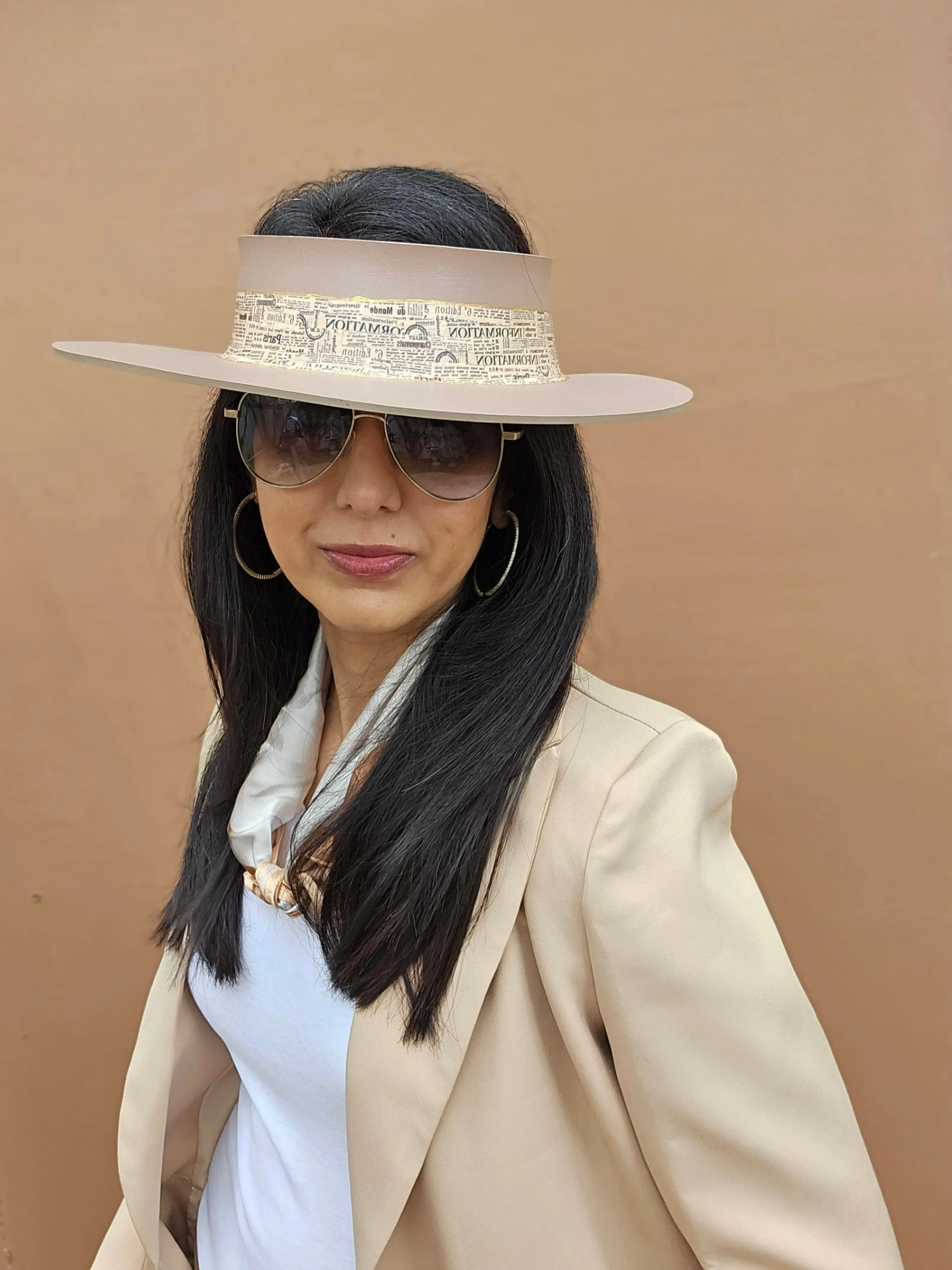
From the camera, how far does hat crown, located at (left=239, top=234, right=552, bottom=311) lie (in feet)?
3.15

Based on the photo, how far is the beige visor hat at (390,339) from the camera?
0.93 meters

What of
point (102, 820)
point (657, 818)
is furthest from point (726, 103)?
point (102, 820)

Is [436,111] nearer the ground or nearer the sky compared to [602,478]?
nearer the sky

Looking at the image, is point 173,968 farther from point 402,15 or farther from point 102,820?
point 402,15

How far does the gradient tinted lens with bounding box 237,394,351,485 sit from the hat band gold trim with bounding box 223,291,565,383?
5 centimetres

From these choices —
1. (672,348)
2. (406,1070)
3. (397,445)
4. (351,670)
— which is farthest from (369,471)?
(672,348)

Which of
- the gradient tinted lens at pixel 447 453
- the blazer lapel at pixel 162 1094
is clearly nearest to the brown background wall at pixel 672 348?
the blazer lapel at pixel 162 1094

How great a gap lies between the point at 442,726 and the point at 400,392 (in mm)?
338

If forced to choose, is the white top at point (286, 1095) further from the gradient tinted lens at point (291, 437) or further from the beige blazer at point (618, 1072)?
the gradient tinted lens at point (291, 437)

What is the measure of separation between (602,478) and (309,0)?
859 mm

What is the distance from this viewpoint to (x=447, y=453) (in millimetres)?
998

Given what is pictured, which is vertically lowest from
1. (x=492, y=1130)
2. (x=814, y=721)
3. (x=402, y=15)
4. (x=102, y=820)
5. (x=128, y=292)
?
(x=492, y=1130)

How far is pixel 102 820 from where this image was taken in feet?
6.63

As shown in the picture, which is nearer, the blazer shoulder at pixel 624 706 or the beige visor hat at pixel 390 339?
the beige visor hat at pixel 390 339
